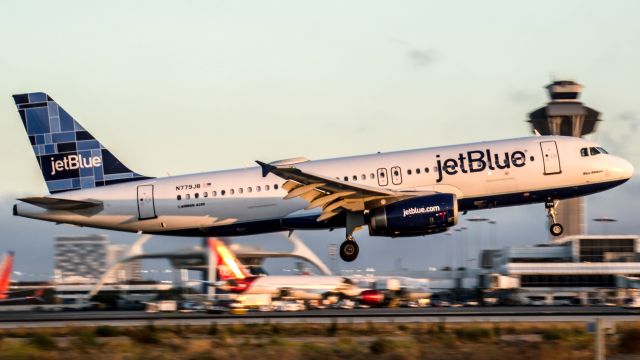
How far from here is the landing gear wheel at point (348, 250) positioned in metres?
39.9

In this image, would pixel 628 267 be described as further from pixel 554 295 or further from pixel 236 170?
pixel 236 170

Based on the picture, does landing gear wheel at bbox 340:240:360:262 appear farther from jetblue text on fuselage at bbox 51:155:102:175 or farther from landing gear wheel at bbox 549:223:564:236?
jetblue text on fuselage at bbox 51:155:102:175

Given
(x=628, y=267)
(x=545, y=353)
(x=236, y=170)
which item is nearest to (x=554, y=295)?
(x=628, y=267)

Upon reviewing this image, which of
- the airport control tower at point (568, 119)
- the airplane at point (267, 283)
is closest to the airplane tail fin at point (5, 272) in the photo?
the airplane at point (267, 283)

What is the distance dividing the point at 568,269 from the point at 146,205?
57.9 m

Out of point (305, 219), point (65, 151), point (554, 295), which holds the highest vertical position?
point (65, 151)

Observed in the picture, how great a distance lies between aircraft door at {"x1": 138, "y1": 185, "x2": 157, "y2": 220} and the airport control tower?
124735mm

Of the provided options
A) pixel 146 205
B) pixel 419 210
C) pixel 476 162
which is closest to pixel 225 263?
pixel 146 205

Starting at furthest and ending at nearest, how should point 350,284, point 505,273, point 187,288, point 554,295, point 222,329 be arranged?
point 505,273 < point 554,295 < point 187,288 < point 350,284 < point 222,329

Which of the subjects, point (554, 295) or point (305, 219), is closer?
point (305, 219)

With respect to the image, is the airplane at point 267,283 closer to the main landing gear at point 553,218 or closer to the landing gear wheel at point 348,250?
the landing gear wheel at point 348,250

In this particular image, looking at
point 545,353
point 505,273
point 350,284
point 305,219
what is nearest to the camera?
point 545,353

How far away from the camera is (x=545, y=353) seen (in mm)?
26766

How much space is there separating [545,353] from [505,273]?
64.6 meters
